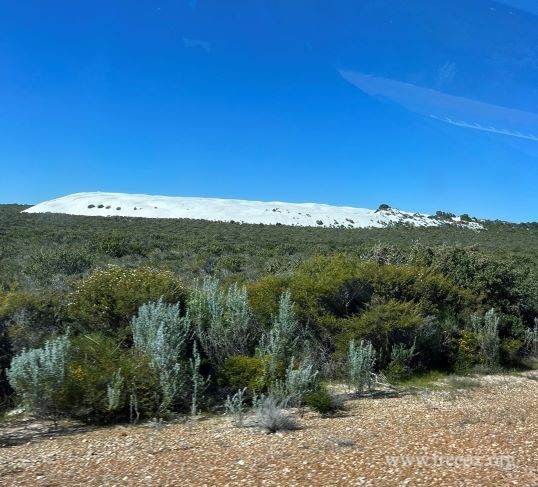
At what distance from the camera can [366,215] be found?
72188 millimetres

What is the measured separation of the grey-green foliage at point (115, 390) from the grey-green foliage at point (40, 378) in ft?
1.85

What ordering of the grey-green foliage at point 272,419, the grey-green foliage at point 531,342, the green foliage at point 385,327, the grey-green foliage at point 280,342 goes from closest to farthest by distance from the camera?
the grey-green foliage at point 272,419, the grey-green foliage at point 280,342, the green foliage at point 385,327, the grey-green foliage at point 531,342

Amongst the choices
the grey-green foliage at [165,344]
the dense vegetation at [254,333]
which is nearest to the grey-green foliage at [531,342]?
the dense vegetation at [254,333]

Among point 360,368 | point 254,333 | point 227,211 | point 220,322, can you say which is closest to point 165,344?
point 220,322

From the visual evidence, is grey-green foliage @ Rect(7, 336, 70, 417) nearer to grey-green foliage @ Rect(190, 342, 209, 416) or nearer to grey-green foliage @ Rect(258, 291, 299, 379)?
grey-green foliage @ Rect(190, 342, 209, 416)

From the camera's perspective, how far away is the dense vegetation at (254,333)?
6.71m

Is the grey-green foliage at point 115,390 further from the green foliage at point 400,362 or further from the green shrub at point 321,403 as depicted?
the green foliage at point 400,362

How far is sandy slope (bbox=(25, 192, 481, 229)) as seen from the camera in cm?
6431

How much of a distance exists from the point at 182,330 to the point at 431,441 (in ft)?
13.6

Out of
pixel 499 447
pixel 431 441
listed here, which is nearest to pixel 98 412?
pixel 431 441

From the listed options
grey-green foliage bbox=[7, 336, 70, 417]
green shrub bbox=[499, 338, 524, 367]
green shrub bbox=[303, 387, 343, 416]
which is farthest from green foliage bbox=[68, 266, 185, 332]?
green shrub bbox=[499, 338, 524, 367]

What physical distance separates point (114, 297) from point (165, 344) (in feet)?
7.95

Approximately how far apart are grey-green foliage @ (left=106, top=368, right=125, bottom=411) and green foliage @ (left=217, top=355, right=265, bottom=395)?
179 cm

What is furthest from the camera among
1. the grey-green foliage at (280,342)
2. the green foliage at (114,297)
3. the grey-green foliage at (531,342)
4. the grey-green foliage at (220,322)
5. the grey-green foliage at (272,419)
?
the grey-green foliage at (531,342)
